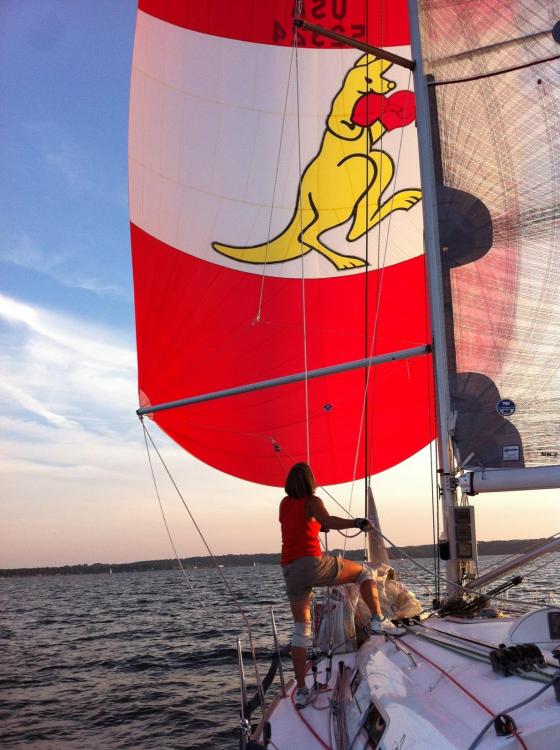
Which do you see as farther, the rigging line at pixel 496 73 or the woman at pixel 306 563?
the rigging line at pixel 496 73

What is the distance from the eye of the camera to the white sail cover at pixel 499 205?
469 cm

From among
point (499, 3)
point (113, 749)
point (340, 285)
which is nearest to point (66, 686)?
point (113, 749)

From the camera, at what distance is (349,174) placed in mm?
7227

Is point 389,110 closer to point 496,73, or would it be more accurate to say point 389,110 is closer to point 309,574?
point 496,73

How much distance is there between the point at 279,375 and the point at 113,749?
3769 millimetres

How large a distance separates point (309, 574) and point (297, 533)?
0.21 m

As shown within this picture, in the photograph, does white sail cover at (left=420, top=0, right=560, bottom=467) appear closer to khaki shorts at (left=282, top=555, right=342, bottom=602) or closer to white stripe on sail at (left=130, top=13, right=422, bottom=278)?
khaki shorts at (left=282, top=555, right=342, bottom=602)

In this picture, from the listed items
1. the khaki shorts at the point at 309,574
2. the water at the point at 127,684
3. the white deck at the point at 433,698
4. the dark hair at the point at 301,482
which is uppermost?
the dark hair at the point at 301,482

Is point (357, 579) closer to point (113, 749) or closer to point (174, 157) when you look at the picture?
point (113, 749)

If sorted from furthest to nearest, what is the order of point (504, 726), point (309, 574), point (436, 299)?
point (436, 299) → point (309, 574) → point (504, 726)

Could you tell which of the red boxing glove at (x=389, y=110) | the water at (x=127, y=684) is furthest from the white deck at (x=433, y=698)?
the red boxing glove at (x=389, y=110)

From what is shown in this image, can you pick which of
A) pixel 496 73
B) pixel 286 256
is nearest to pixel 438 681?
A: pixel 496 73

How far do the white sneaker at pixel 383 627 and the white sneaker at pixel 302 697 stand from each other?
0.45 metres

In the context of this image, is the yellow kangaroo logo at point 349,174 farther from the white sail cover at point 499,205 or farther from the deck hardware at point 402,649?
the deck hardware at point 402,649
